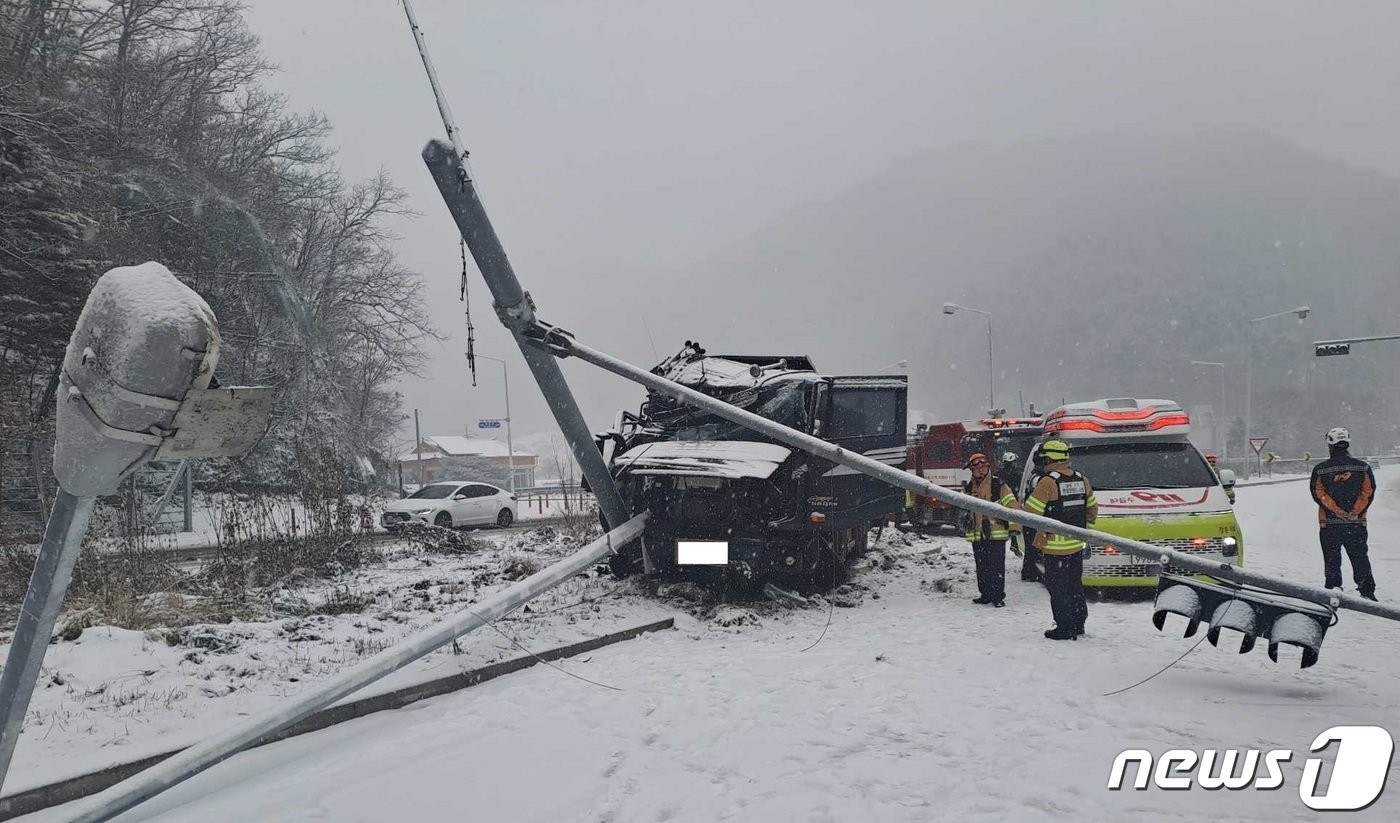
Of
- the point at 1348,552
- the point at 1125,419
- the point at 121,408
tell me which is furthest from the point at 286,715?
the point at 1348,552

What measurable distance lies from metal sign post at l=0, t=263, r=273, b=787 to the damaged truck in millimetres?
5588

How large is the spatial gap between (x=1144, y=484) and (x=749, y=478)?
450 cm

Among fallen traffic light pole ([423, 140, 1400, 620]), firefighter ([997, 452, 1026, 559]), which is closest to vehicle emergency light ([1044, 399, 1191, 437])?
firefighter ([997, 452, 1026, 559])

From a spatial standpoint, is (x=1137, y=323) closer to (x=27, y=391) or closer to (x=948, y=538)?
(x=948, y=538)

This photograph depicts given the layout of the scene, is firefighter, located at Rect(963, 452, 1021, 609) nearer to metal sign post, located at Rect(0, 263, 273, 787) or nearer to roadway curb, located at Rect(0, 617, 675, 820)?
roadway curb, located at Rect(0, 617, 675, 820)

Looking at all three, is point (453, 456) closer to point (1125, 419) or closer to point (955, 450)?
point (955, 450)

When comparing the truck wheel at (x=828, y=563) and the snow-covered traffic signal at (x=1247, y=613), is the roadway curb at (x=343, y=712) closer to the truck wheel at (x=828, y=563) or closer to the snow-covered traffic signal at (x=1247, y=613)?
the truck wheel at (x=828, y=563)

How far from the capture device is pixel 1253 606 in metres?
4.99

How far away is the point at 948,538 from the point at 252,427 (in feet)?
50.6

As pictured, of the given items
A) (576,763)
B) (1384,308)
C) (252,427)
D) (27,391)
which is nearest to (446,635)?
(576,763)

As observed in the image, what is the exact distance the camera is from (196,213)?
850 inches

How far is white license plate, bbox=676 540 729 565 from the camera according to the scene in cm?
778

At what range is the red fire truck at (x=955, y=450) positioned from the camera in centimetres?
1567

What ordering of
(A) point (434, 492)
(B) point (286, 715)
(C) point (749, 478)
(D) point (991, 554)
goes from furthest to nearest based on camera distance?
(A) point (434, 492)
(D) point (991, 554)
(C) point (749, 478)
(B) point (286, 715)
